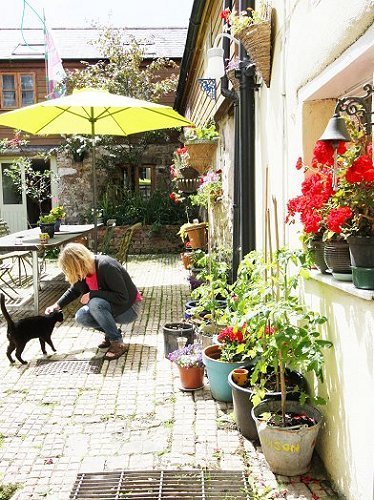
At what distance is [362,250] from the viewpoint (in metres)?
2.31

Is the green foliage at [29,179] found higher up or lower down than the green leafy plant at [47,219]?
higher up

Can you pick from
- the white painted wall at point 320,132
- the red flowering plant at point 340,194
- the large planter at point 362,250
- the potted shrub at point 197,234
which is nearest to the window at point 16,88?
the potted shrub at point 197,234

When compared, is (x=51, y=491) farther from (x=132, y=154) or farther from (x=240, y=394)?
(x=132, y=154)

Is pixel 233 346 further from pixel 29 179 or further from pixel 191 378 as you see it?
pixel 29 179

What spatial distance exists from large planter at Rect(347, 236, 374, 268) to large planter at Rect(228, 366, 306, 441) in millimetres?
1237

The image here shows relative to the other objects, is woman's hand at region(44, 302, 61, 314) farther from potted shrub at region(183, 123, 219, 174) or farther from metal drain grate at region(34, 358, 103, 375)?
potted shrub at region(183, 123, 219, 174)

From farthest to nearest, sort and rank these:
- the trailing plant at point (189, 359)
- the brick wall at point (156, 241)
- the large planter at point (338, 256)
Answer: the brick wall at point (156, 241), the trailing plant at point (189, 359), the large planter at point (338, 256)

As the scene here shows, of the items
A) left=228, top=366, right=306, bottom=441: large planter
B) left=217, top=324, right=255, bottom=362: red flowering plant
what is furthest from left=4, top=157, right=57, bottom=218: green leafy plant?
left=228, top=366, right=306, bottom=441: large planter

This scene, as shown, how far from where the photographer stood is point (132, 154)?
15.0m

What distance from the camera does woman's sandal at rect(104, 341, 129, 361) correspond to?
16.8 feet

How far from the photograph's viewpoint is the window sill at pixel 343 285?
224 centimetres

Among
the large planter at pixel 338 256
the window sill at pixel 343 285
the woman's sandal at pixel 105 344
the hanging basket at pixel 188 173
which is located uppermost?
the hanging basket at pixel 188 173

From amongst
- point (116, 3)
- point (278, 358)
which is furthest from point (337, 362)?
→ point (116, 3)

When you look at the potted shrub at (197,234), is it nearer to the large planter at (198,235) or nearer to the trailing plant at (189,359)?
the large planter at (198,235)
